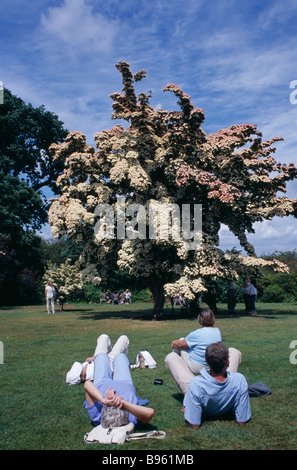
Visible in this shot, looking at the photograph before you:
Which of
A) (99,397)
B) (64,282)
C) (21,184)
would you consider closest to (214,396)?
(99,397)

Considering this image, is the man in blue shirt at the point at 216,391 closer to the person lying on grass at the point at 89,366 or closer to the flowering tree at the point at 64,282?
the person lying on grass at the point at 89,366

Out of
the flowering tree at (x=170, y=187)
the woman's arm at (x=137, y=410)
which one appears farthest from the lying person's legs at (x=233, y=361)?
the flowering tree at (x=170, y=187)

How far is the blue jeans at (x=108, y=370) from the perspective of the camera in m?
4.81

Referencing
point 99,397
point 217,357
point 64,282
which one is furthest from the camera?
point 64,282

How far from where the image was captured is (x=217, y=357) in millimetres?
4477

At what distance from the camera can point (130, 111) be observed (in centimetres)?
1955

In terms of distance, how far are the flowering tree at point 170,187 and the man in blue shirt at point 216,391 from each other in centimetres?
1243

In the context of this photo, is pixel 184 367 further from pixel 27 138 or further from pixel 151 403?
pixel 27 138

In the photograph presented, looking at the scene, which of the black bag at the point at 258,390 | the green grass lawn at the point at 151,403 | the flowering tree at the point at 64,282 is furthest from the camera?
the flowering tree at the point at 64,282

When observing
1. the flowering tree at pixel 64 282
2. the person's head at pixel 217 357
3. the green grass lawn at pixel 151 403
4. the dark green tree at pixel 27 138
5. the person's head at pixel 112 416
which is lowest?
the green grass lawn at pixel 151 403

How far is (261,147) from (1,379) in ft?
53.4

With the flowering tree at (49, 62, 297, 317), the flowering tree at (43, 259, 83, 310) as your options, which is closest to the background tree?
the flowering tree at (43, 259, 83, 310)

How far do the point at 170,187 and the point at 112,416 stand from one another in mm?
15942
